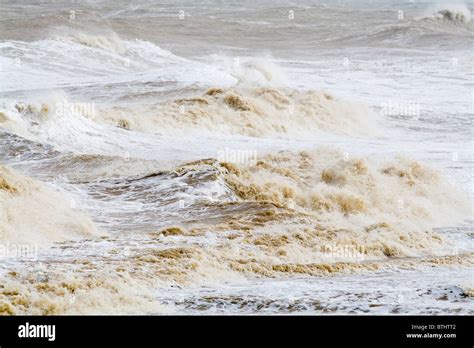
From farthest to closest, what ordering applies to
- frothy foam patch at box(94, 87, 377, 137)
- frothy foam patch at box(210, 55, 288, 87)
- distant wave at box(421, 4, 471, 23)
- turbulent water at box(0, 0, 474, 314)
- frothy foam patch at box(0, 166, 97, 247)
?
distant wave at box(421, 4, 471, 23) < frothy foam patch at box(210, 55, 288, 87) < frothy foam patch at box(94, 87, 377, 137) < frothy foam patch at box(0, 166, 97, 247) < turbulent water at box(0, 0, 474, 314)

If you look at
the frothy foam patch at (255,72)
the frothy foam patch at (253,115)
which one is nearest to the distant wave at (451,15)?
the frothy foam patch at (255,72)

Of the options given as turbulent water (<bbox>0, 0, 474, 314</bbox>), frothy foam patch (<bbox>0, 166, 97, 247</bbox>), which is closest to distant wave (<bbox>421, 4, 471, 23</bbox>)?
turbulent water (<bbox>0, 0, 474, 314</bbox>)

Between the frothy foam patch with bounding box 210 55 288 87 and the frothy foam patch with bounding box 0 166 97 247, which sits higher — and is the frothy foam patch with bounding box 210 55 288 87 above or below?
below

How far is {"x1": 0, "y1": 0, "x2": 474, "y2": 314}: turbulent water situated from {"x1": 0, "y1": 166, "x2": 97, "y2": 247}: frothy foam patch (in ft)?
0.13

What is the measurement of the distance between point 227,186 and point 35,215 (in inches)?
167

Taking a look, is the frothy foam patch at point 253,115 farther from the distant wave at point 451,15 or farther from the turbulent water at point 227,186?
the distant wave at point 451,15

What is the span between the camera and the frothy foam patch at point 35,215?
37.8 ft

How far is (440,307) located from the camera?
840 cm

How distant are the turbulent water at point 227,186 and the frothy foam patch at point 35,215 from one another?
41 mm

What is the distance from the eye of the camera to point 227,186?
51.4ft

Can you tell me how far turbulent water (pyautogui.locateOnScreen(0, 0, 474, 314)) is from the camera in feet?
30.4

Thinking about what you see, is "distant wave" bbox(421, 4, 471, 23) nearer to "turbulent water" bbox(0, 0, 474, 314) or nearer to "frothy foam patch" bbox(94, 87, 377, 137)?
"turbulent water" bbox(0, 0, 474, 314)
